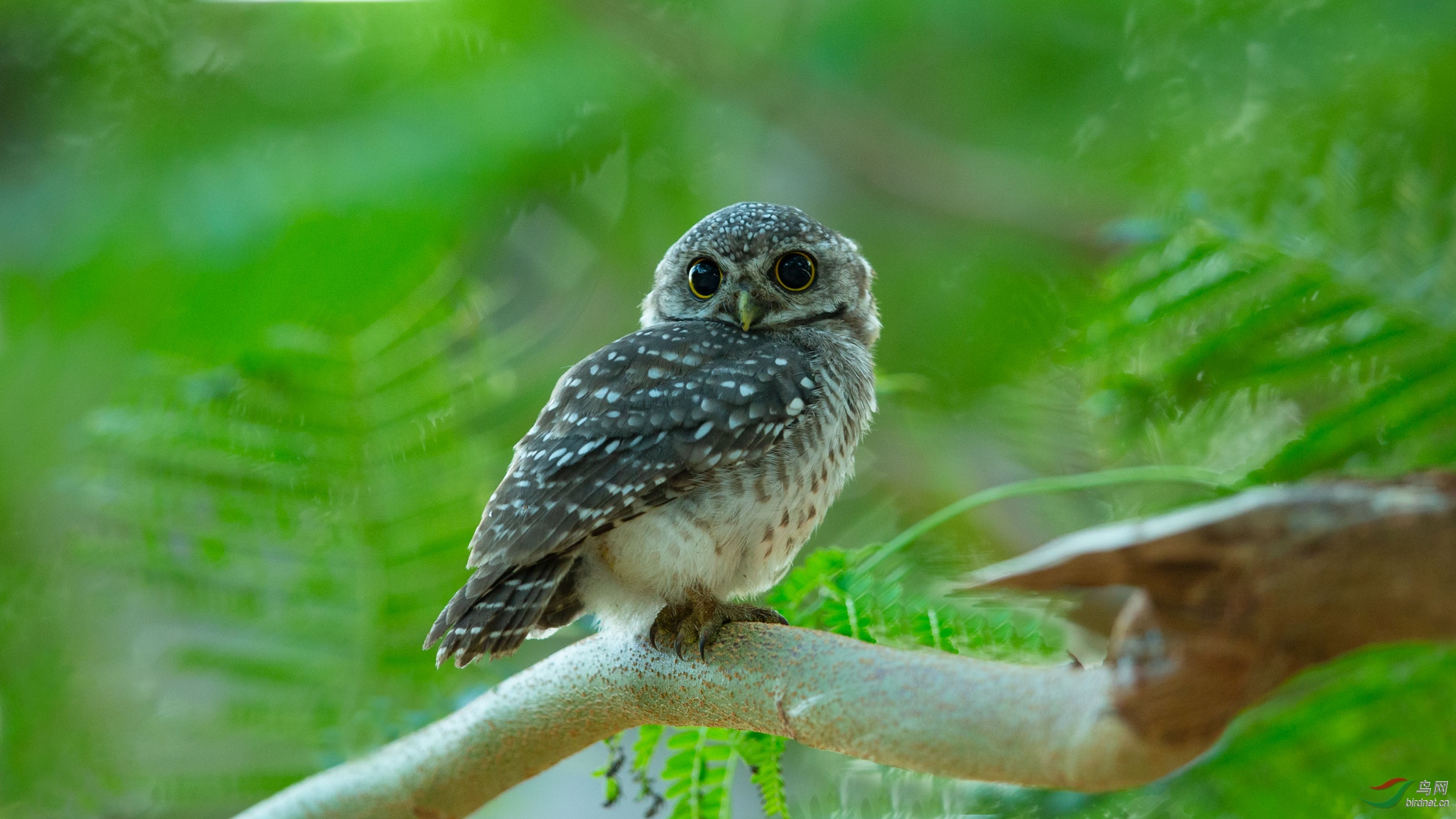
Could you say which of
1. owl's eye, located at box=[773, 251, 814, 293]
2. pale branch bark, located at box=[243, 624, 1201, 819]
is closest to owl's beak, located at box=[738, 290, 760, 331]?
owl's eye, located at box=[773, 251, 814, 293]

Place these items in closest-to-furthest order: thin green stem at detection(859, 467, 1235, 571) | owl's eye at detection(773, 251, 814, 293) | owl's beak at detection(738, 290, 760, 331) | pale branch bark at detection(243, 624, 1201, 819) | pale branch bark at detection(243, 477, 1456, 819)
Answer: pale branch bark at detection(243, 477, 1456, 819) → pale branch bark at detection(243, 624, 1201, 819) → thin green stem at detection(859, 467, 1235, 571) → owl's beak at detection(738, 290, 760, 331) → owl's eye at detection(773, 251, 814, 293)

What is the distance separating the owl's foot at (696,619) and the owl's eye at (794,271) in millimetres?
761

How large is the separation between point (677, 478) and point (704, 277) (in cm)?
66

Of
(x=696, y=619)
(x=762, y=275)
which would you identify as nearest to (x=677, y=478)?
(x=696, y=619)

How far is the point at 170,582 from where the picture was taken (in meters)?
2.71

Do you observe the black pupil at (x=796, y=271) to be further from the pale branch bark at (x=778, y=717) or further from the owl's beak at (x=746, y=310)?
the pale branch bark at (x=778, y=717)

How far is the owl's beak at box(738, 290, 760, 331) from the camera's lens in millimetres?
2297

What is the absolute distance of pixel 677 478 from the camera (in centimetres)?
193

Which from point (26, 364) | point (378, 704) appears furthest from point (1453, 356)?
point (26, 364)

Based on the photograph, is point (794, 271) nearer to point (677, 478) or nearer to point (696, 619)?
point (677, 478)

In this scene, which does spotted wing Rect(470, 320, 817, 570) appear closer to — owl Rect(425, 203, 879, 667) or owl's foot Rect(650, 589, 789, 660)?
owl Rect(425, 203, 879, 667)

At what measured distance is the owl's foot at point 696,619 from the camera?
1.86 meters

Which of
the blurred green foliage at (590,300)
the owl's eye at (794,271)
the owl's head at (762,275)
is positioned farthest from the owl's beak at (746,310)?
the blurred green foliage at (590,300)

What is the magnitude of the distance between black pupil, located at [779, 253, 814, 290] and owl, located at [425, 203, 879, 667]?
45mm
